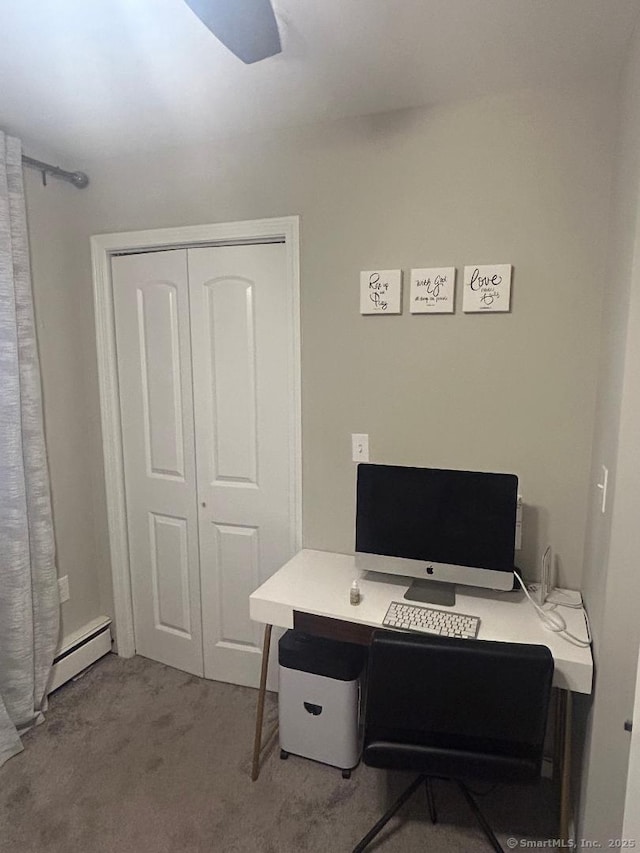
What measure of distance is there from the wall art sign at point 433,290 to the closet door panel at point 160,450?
104 cm

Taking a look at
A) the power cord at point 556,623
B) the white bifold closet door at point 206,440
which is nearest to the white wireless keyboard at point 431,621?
the power cord at point 556,623

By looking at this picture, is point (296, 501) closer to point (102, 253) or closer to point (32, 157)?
point (102, 253)

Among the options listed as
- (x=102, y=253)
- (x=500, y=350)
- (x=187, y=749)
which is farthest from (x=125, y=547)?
(x=500, y=350)

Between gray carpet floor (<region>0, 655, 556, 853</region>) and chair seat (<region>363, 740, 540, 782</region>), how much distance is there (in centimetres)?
44

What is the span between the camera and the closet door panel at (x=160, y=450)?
2.41 metres

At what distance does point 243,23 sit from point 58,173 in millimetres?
1551

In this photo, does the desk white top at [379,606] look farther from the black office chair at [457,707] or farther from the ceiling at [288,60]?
the ceiling at [288,60]

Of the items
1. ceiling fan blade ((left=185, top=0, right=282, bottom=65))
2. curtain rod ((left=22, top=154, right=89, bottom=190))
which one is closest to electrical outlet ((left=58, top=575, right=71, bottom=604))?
curtain rod ((left=22, top=154, right=89, bottom=190))

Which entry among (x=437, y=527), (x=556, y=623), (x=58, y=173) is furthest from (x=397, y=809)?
(x=58, y=173)

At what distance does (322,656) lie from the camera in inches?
78.6

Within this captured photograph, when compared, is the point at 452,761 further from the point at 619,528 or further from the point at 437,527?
the point at 619,528

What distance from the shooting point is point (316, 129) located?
2.04 m

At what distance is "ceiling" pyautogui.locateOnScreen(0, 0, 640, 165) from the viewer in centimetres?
136

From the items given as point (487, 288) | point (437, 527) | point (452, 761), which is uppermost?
point (487, 288)
